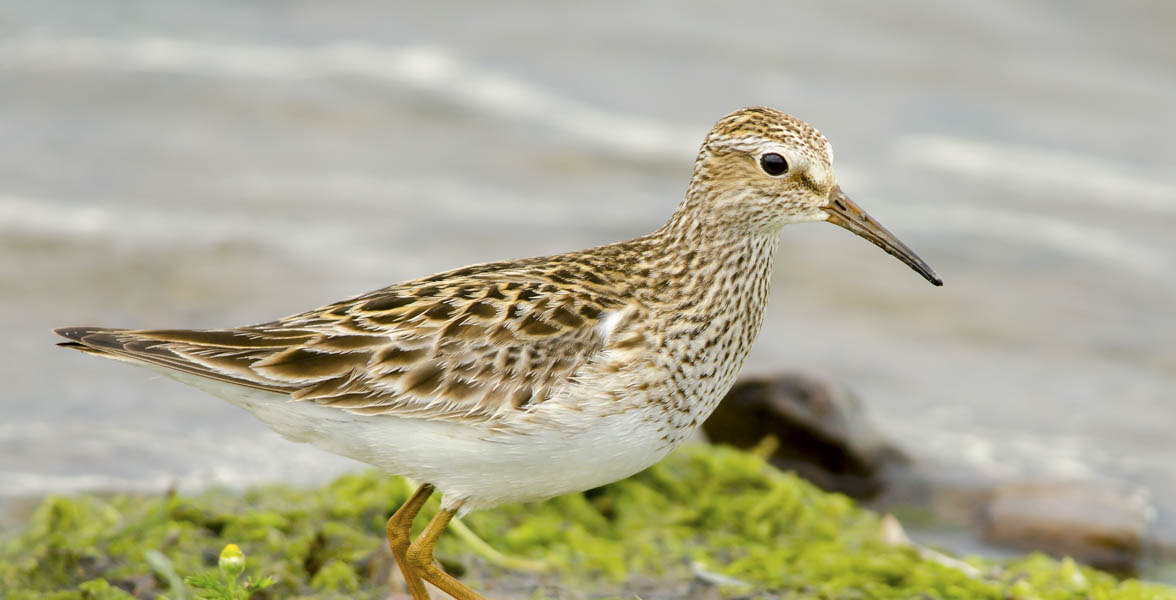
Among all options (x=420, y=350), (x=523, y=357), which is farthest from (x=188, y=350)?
(x=523, y=357)

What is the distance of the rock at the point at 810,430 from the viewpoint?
907 centimetres

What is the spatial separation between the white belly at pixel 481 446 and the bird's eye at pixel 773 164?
1192mm

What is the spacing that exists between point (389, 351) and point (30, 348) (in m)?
6.28

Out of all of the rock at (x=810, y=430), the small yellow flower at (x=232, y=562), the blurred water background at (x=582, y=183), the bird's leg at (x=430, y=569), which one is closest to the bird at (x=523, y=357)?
the bird's leg at (x=430, y=569)

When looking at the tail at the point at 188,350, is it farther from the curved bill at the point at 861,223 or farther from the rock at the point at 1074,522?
the rock at the point at 1074,522

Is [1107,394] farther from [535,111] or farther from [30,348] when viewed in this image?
[30,348]

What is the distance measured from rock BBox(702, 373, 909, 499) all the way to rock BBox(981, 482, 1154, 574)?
0.86m

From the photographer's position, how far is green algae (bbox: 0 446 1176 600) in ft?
20.4

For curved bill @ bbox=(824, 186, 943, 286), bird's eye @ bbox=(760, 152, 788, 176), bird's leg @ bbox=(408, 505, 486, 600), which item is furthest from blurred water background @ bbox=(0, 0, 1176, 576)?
bird's eye @ bbox=(760, 152, 788, 176)

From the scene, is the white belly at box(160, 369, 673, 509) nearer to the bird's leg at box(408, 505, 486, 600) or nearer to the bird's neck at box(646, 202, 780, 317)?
the bird's leg at box(408, 505, 486, 600)

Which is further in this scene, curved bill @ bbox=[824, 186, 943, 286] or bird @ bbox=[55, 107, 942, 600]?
curved bill @ bbox=[824, 186, 943, 286]

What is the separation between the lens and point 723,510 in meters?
7.73

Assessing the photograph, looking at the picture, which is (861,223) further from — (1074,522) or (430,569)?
(1074,522)

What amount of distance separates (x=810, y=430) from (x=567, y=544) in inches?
105
